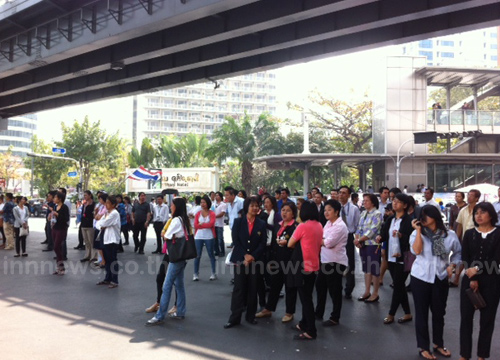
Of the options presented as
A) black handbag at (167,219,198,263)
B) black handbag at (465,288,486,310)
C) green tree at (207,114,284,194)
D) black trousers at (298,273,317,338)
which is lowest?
black trousers at (298,273,317,338)

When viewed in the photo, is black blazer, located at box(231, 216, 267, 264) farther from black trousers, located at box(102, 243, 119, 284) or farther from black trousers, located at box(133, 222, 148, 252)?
black trousers, located at box(133, 222, 148, 252)

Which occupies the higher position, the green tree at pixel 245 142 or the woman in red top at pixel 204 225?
the green tree at pixel 245 142

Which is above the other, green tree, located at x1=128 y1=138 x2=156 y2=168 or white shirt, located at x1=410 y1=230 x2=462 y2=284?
green tree, located at x1=128 y1=138 x2=156 y2=168

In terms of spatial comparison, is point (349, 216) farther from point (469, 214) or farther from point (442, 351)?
point (442, 351)

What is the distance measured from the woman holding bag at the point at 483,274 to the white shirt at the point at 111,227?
6.32 m

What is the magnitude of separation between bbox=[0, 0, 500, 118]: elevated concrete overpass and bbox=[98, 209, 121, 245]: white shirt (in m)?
5.68

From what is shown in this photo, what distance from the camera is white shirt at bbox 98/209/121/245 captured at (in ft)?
28.5

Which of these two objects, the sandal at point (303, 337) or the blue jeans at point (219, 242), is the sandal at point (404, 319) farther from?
the blue jeans at point (219, 242)

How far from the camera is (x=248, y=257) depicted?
6.22 meters

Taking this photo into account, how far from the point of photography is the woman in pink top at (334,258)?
6223mm

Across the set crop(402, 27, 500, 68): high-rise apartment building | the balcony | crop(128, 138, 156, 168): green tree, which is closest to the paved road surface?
the balcony

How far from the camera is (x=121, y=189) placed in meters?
54.0

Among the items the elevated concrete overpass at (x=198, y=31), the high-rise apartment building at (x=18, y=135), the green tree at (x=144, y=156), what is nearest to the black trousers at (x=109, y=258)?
the elevated concrete overpass at (x=198, y=31)

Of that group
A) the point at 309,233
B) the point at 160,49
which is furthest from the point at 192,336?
the point at 160,49
